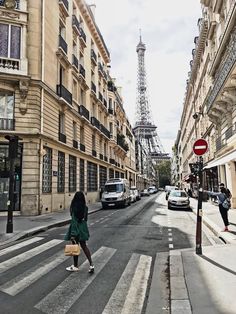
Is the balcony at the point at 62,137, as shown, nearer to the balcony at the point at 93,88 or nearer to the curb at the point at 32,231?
the curb at the point at 32,231

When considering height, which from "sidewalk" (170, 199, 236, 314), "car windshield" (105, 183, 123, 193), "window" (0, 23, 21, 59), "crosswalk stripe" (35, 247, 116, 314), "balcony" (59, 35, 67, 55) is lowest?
"crosswalk stripe" (35, 247, 116, 314)

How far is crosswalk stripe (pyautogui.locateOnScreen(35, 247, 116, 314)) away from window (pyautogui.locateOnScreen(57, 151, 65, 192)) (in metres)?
15.9

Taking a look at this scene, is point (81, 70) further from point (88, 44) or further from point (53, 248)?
point (53, 248)

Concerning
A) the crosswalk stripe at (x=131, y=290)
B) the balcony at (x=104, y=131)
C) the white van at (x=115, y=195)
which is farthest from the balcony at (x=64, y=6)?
the crosswalk stripe at (x=131, y=290)

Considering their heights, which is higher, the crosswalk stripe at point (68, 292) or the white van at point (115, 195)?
the white van at point (115, 195)

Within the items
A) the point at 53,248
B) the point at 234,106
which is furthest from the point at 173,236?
the point at 234,106

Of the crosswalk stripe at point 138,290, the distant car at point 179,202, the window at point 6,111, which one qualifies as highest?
the window at point 6,111

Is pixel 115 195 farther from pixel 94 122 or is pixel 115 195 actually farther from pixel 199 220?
pixel 199 220

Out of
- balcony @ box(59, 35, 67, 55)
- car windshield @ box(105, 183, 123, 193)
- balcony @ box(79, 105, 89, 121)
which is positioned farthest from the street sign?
balcony @ box(79, 105, 89, 121)

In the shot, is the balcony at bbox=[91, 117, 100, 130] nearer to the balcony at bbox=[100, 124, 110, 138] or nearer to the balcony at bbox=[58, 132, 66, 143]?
the balcony at bbox=[100, 124, 110, 138]

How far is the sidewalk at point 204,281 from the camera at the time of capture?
435 centimetres

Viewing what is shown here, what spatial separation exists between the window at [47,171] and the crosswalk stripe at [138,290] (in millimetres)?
13658

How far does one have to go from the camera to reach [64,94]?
934 inches

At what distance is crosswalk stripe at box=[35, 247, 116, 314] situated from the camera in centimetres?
460
